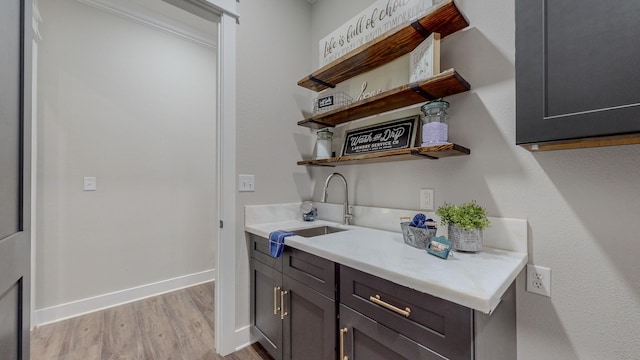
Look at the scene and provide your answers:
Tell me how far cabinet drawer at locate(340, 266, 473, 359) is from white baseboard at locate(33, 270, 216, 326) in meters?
2.38

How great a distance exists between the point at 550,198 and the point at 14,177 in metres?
1.85

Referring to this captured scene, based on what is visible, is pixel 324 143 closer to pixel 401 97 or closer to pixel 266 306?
pixel 401 97

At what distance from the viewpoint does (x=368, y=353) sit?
941mm

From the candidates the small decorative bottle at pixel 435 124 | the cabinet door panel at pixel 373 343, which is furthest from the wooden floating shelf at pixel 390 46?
the cabinet door panel at pixel 373 343

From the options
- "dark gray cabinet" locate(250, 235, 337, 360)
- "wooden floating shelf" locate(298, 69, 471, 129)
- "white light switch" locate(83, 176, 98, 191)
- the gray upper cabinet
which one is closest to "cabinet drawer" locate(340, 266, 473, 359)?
"dark gray cabinet" locate(250, 235, 337, 360)

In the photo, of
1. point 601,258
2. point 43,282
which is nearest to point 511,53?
point 601,258

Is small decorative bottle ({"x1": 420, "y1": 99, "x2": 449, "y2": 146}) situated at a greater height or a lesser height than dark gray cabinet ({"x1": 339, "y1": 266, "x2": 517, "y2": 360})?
greater

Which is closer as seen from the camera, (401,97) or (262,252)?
(401,97)

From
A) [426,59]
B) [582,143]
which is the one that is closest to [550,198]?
[582,143]

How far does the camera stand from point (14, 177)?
2.42 ft

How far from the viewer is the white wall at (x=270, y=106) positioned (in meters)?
1.76

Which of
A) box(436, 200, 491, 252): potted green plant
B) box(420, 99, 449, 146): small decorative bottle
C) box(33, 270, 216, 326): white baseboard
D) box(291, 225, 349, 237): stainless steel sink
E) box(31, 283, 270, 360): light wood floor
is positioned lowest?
box(31, 283, 270, 360): light wood floor

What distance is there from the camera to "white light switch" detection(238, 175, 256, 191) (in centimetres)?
174

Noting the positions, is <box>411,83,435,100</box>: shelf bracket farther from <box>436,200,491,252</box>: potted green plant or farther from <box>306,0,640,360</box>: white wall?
<box>436,200,491,252</box>: potted green plant
